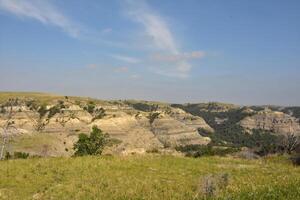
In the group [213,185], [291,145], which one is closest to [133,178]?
[213,185]

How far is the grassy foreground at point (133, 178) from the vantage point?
1639 centimetres

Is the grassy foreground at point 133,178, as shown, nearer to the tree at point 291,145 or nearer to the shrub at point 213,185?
the shrub at point 213,185

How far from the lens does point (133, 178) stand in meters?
22.0

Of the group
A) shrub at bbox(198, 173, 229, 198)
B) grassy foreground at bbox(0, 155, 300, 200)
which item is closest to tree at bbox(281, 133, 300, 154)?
grassy foreground at bbox(0, 155, 300, 200)

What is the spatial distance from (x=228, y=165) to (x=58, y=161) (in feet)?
37.0

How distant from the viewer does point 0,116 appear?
172500 mm

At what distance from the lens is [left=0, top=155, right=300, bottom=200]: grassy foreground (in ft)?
53.8

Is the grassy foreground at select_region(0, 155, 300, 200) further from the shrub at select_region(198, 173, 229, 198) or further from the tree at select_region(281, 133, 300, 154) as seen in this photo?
the tree at select_region(281, 133, 300, 154)

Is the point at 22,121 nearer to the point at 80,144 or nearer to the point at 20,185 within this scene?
the point at 80,144

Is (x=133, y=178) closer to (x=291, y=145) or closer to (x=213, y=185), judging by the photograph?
(x=213, y=185)

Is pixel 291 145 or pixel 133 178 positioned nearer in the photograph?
pixel 133 178

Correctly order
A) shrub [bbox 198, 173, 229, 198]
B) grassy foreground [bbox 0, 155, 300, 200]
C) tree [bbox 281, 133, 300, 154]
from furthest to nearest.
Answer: tree [bbox 281, 133, 300, 154]
grassy foreground [bbox 0, 155, 300, 200]
shrub [bbox 198, 173, 229, 198]

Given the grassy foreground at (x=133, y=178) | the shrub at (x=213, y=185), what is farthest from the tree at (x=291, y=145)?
the shrub at (x=213, y=185)

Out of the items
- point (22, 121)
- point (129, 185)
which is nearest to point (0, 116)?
point (22, 121)
